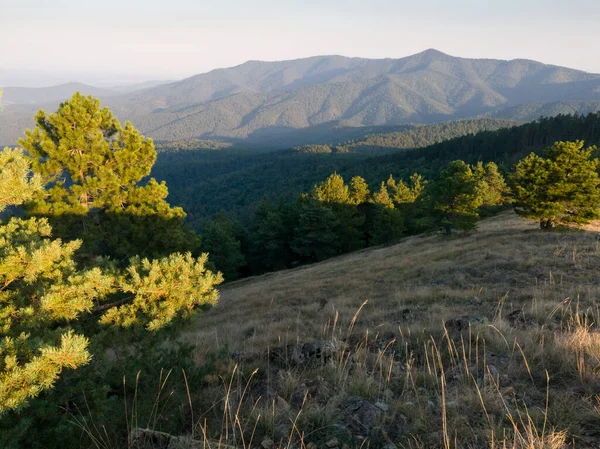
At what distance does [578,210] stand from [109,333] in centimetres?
2548

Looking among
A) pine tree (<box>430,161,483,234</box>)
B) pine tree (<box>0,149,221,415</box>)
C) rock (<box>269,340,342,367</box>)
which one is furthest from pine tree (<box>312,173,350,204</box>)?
pine tree (<box>0,149,221,415</box>)

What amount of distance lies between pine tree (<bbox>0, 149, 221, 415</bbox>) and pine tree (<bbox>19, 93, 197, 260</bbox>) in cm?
924

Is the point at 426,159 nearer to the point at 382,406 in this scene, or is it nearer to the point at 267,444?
the point at 382,406

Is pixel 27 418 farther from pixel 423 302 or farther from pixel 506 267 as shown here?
pixel 506 267

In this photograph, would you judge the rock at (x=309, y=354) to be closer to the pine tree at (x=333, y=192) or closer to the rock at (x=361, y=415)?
the rock at (x=361, y=415)

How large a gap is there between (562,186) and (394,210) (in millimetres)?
23026

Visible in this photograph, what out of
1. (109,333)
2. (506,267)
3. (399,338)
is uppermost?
(109,333)

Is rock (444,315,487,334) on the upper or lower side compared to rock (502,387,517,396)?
lower

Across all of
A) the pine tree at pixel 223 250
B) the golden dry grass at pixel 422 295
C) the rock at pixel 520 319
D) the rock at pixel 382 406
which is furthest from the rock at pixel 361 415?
the pine tree at pixel 223 250

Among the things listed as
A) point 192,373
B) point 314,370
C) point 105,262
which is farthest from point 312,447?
point 105,262

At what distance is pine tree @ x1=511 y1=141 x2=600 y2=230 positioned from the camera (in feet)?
64.1

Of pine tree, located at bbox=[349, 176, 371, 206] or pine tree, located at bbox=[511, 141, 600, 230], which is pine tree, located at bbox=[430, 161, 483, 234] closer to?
pine tree, located at bbox=[511, 141, 600, 230]

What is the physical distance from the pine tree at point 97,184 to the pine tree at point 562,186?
2078cm

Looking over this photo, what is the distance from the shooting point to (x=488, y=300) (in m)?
7.60
